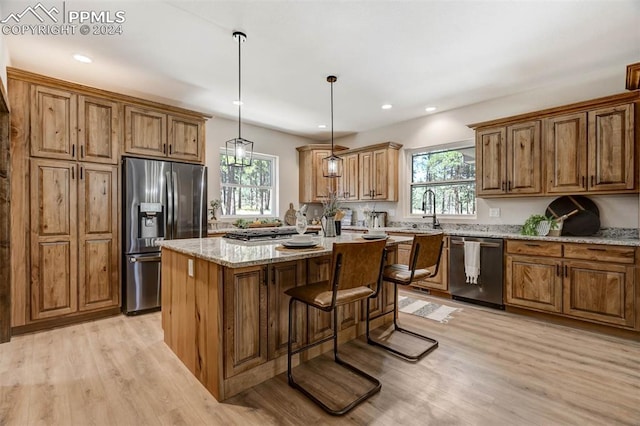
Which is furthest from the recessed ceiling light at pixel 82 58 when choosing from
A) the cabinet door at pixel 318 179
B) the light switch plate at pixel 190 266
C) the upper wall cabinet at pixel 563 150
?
the upper wall cabinet at pixel 563 150

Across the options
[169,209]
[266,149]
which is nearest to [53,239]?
[169,209]

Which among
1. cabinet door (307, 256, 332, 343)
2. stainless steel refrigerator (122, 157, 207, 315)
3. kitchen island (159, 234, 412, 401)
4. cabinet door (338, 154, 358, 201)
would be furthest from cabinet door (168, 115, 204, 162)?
cabinet door (338, 154, 358, 201)

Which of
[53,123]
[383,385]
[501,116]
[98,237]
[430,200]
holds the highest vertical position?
[501,116]

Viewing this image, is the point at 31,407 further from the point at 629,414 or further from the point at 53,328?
the point at 629,414

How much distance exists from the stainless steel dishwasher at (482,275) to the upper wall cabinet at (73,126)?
14.3 ft

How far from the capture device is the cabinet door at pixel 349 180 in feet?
18.5

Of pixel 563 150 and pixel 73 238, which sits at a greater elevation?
pixel 563 150

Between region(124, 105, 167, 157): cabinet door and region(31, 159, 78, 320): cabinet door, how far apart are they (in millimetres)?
646

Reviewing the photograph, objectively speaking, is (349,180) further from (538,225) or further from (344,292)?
(344,292)

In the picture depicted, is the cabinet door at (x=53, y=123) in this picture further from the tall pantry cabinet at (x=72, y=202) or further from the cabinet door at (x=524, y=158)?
the cabinet door at (x=524, y=158)

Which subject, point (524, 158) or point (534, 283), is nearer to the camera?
point (534, 283)

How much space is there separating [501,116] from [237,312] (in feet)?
13.9

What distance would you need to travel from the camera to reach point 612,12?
2.32 meters

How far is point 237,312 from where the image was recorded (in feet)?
6.30
